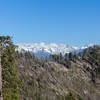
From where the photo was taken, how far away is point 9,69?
86.5 ft

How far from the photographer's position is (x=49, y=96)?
193m

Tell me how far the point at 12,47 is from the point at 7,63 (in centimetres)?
172

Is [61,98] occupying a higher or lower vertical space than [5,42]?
lower

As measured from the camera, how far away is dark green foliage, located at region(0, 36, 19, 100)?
25.6m

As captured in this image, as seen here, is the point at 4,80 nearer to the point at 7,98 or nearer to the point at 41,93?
the point at 7,98

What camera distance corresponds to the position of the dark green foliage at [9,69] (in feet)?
83.9

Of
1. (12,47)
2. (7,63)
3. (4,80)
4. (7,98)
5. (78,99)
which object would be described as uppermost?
Result: (12,47)

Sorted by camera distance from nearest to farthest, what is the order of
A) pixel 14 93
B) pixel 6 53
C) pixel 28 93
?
pixel 6 53 < pixel 14 93 < pixel 28 93

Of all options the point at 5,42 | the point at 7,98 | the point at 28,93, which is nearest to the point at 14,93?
the point at 7,98

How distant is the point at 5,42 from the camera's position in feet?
84.2

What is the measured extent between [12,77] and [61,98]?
165121 mm

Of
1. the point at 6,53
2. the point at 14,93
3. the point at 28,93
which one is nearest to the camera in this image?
the point at 6,53

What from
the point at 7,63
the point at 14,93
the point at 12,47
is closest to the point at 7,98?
the point at 14,93

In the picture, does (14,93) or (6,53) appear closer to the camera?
(6,53)
